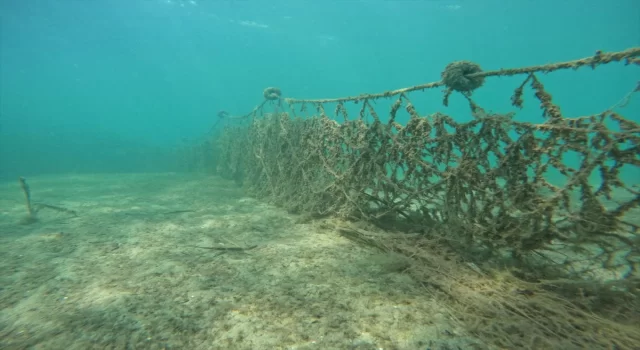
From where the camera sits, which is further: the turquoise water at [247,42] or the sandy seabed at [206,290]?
the turquoise water at [247,42]

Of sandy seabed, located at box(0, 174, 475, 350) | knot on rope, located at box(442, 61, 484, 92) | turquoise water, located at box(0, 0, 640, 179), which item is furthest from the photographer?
turquoise water, located at box(0, 0, 640, 179)

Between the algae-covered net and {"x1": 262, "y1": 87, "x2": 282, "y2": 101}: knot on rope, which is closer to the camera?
the algae-covered net

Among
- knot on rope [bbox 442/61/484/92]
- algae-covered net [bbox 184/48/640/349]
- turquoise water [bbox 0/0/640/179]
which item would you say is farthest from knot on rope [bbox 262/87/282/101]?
turquoise water [bbox 0/0/640/179]

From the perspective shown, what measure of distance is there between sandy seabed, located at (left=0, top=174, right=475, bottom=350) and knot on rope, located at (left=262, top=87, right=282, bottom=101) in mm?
5205

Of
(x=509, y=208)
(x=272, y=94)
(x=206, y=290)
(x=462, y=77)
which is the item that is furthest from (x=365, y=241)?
(x=272, y=94)

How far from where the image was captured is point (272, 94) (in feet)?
33.4

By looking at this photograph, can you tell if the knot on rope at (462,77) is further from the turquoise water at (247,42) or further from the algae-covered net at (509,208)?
the turquoise water at (247,42)

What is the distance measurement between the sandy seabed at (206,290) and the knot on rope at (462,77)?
2.59m

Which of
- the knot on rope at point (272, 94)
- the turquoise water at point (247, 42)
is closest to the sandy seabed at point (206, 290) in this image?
the knot on rope at point (272, 94)

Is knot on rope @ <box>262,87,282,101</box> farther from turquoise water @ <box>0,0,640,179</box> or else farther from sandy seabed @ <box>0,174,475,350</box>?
turquoise water @ <box>0,0,640,179</box>

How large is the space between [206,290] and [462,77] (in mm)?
4350

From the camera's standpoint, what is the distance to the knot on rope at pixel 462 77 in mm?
4070

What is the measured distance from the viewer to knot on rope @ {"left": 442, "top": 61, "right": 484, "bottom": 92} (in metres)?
4.07

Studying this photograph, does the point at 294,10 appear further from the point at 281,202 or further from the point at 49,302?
the point at 49,302
